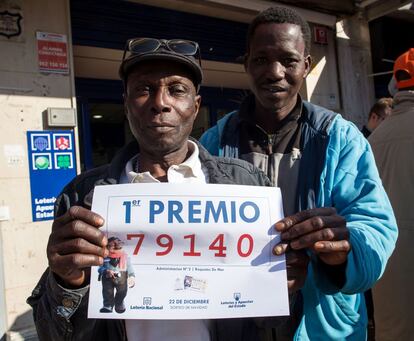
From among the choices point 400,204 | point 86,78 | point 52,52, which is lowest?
point 400,204

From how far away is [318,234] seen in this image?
3.76 feet

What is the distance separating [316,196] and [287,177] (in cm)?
14

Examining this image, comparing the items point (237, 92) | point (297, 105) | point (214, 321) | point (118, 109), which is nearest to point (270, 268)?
point (214, 321)

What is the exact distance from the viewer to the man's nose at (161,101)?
1366 millimetres

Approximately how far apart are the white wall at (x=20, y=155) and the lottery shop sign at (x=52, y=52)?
0.18 feet

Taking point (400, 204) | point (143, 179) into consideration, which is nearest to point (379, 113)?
point (400, 204)

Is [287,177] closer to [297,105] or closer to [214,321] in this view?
[297,105]

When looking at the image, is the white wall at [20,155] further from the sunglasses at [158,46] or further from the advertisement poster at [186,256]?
the advertisement poster at [186,256]

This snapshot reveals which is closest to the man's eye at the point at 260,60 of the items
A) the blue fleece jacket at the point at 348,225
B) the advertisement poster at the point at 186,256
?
the blue fleece jacket at the point at 348,225

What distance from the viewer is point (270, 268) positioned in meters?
1.22

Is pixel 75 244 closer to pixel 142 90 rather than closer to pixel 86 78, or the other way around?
pixel 142 90

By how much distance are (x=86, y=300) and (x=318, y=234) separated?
693 millimetres

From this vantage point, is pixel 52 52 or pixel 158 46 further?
pixel 52 52

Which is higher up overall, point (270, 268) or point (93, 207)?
point (93, 207)
